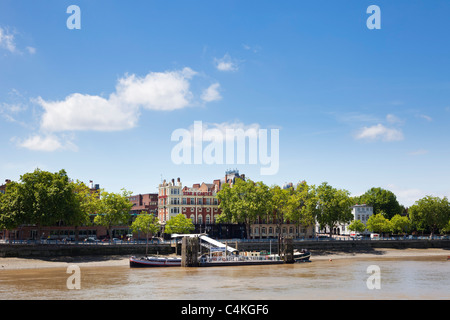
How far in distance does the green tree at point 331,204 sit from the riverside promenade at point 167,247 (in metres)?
7.81

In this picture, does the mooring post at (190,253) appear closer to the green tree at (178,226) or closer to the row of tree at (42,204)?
the row of tree at (42,204)

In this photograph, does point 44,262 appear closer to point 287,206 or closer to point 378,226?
point 287,206

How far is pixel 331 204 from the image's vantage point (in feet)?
386

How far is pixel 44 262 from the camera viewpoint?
79.6 m

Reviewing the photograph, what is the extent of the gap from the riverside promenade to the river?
12875 millimetres

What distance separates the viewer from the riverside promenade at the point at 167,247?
83812mm

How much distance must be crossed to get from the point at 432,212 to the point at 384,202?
106ft

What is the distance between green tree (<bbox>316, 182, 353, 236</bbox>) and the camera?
11756 centimetres

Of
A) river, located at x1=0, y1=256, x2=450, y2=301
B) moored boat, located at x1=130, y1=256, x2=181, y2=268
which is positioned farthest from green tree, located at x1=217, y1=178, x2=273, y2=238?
river, located at x1=0, y1=256, x2=450, y2=301

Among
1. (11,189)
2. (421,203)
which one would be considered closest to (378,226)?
(421,203)

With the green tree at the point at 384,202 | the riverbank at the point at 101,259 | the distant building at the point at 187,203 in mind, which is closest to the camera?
the riverbank at the point at 101,259

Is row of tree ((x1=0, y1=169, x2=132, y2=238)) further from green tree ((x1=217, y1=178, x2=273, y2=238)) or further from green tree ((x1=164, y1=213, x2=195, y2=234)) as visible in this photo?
green tree ((x1=217, y1=178, x2=273, y2=238))

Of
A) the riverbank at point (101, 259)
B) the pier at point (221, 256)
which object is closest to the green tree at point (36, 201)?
the riverbank at point (101, 259)

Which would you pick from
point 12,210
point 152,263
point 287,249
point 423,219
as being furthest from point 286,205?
point 12,210
